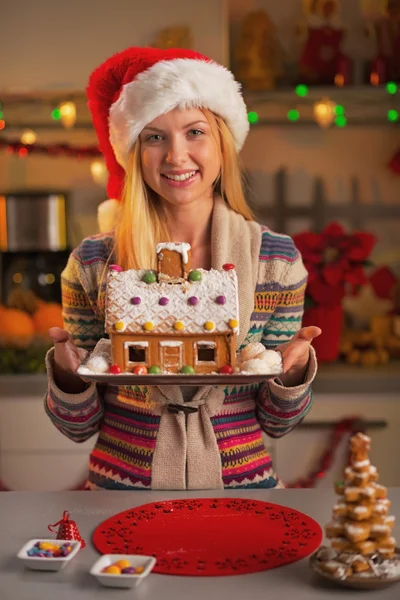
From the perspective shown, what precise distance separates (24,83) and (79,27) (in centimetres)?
25

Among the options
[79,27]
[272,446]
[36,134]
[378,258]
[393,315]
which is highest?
[79,27]

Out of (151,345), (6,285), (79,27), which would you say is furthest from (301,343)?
(6,285)

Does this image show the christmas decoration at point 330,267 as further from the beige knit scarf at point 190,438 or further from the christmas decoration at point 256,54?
the beige knit scarf at point 190,438

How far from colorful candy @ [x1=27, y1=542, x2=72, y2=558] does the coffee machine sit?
1.97 metres

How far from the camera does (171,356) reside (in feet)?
4.45

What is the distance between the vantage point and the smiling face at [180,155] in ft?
5.11

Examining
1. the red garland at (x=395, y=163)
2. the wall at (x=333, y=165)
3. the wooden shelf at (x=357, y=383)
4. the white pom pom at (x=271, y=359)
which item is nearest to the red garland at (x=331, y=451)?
the wooden shelf at (x=357, y=383)

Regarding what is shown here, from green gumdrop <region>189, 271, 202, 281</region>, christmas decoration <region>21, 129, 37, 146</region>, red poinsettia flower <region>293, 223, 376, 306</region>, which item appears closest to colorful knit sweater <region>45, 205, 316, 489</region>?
green gumdrop <region>189, 271, 202, 281</region>

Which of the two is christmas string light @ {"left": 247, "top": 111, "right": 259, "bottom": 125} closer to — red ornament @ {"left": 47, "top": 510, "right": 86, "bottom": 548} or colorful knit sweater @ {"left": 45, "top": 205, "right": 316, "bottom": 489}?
colorful knit sweater @ {"left": 45, "top": 205, "right": 316, "bottom": 489}

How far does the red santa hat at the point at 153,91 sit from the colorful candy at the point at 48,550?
2.66 ft

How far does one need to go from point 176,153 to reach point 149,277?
0.92 ft

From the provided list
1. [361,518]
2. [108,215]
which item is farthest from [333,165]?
[361,518]

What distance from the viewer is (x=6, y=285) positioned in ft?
10.2

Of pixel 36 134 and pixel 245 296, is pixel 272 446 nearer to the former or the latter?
pixel 245 296
